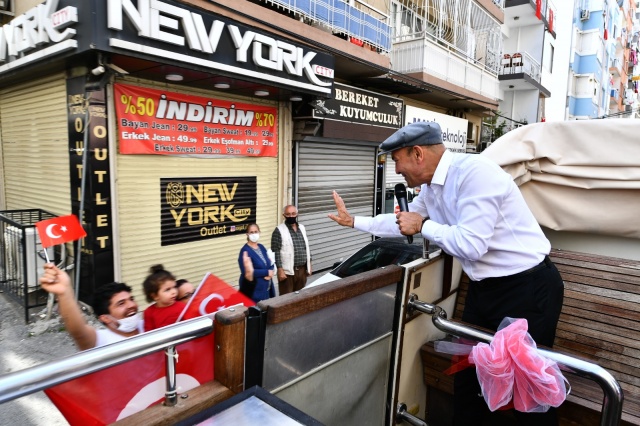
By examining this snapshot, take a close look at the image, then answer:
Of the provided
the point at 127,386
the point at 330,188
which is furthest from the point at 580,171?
the point at 330,188

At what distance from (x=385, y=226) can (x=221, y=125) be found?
514cm

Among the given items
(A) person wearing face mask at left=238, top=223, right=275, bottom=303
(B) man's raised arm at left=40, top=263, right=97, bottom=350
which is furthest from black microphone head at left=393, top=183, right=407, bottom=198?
(A) person wearing face mask at left=238, top=223, right=275, bottom=303

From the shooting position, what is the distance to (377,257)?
5.42 meters

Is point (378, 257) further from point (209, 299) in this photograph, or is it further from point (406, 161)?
point (209, 299)

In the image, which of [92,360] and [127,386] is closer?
[92,360]

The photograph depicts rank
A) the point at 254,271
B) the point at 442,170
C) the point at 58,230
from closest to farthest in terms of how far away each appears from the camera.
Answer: the point at 442,170
the point at 58,230
the point at 254,271

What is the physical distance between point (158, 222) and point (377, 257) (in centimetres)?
347

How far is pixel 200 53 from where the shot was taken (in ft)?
18.4

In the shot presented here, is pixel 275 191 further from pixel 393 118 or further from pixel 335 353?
pixel 335 353

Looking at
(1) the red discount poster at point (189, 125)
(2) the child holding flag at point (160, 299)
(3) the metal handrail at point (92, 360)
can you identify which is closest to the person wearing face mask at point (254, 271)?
(1) the red discount poster at point (189, 125)

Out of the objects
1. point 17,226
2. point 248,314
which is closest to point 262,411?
point 248,314

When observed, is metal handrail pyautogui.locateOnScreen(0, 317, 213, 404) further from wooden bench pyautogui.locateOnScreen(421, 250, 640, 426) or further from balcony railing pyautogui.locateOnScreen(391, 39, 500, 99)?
balcony railing pyautogui.locateOnScreen(391, 39, 500, 99)

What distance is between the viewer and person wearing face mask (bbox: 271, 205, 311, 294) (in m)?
6.15

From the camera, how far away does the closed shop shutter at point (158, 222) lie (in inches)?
238
